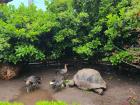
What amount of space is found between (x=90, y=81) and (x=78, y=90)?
46cm

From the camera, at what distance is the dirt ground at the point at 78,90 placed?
9305 millimetres

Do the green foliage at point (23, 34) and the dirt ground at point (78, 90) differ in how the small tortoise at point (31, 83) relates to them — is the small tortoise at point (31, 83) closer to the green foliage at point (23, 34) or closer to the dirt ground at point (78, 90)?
the dirt ground at point (78, 90)

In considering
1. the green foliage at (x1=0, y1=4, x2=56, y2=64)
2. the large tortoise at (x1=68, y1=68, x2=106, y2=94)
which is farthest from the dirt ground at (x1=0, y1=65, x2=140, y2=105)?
the green foliage at (x1=0, y1=4, x2=56, y2=64)

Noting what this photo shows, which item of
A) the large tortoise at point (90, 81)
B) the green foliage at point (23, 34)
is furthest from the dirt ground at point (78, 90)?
the green foliage at point (23, 34)

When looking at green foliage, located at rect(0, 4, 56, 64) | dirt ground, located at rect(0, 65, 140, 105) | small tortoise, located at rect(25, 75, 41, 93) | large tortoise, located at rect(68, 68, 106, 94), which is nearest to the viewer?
dirt ground, located at rect(0, 65, 140, 105)

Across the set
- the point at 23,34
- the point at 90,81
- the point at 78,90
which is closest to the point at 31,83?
the point at 78,90

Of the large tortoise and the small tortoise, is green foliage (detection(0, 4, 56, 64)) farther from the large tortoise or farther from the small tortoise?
the large tortoise

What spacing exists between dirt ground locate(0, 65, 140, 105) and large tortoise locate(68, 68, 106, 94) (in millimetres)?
148

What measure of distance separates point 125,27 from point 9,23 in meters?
3.86

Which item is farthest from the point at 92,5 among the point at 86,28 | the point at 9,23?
the point at 9,23

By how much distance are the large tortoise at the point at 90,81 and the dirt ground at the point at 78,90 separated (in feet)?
0.49

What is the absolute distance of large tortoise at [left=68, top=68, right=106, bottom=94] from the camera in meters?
9.62

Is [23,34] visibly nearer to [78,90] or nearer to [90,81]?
[78,90]

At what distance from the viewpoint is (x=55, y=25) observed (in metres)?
10.8
